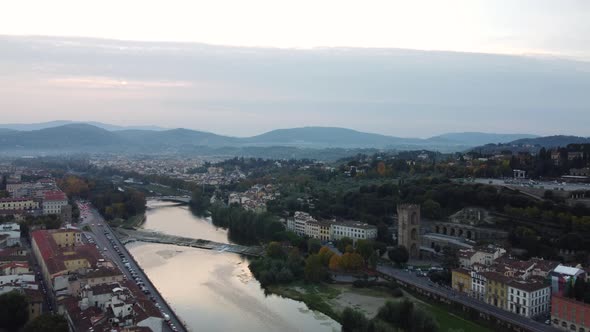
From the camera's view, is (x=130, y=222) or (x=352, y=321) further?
(x=130, y=222)

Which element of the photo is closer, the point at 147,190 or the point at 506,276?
the point at 506,276

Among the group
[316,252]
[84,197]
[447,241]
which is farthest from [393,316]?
[84,197]

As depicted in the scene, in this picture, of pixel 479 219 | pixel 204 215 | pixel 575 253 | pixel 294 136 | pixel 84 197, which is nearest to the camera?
pixel 575 253

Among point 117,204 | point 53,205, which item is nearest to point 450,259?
point 53,205

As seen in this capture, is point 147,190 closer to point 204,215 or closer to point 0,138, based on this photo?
point 204,215

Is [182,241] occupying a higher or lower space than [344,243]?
lower

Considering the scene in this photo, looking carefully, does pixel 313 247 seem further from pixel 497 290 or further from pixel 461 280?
pixel 497 290

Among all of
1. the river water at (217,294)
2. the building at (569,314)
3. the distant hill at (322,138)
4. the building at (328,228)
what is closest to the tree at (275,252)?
the river water at (217,294)
